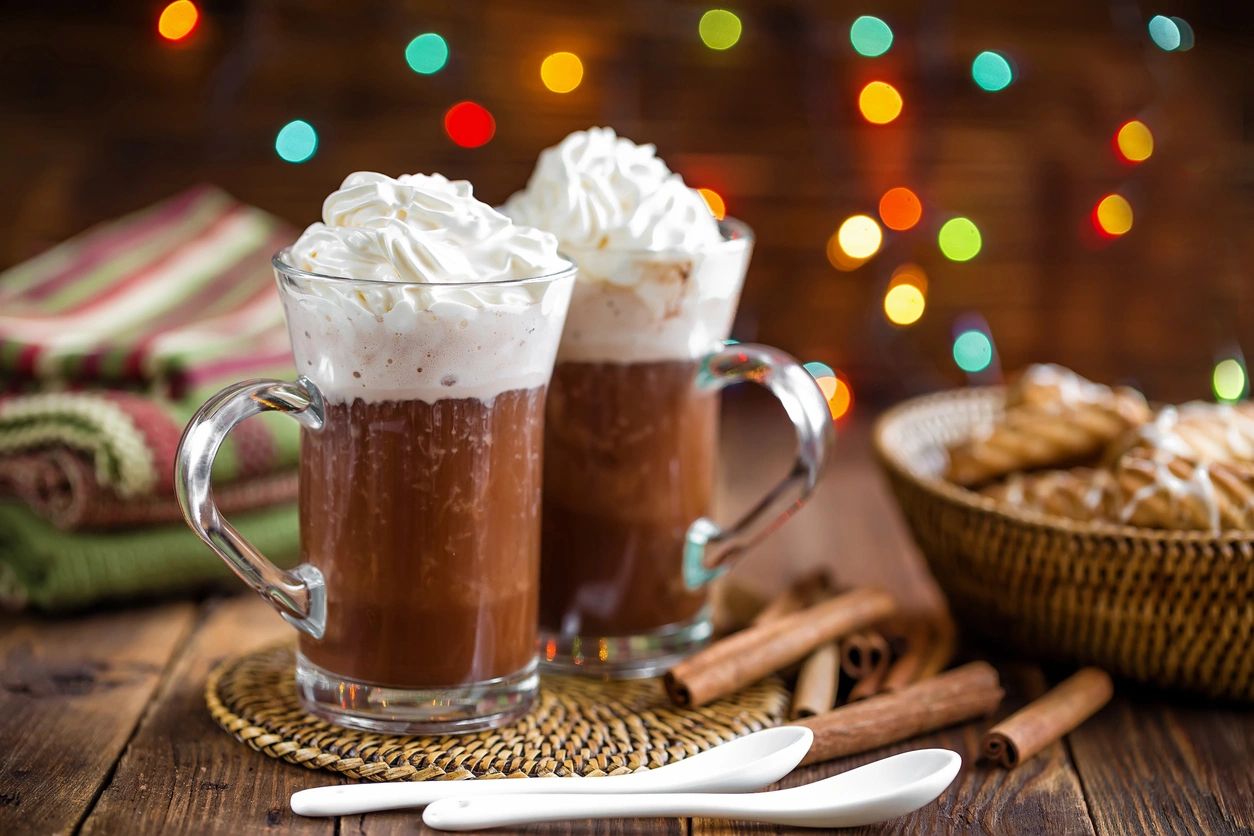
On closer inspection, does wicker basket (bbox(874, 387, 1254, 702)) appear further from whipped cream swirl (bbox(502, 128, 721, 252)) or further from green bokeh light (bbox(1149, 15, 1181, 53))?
green bokeh light (bbox(1149, 15, 1181, 53))

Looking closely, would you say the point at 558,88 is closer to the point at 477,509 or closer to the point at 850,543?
the point at 850,543

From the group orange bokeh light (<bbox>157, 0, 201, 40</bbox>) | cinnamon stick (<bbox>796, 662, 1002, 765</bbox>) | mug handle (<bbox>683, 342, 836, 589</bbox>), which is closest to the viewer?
cinnamon stick (<bbox>796, 662, 1002, 765</bbox>)

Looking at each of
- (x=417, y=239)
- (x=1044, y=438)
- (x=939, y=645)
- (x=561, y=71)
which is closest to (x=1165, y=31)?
(x=561, y=71)

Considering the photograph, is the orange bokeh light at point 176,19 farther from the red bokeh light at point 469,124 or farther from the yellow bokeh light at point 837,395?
the yellow bokeh light at point 837,395

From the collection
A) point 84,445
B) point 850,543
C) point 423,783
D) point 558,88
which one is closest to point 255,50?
point 558,88

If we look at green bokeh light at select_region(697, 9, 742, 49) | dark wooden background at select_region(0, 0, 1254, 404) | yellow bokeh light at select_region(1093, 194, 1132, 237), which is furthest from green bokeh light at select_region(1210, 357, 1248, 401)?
green bokeh light at select_region(697, 9, 742, 49)

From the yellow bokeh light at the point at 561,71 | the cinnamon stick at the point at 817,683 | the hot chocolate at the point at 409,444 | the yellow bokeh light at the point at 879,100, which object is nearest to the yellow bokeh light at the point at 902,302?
the yellow bokeh light at the point at 879,100

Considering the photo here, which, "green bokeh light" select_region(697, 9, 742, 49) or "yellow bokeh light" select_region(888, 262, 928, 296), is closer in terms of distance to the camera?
"green bokeh light" select_region(697, 9, 742, 49)

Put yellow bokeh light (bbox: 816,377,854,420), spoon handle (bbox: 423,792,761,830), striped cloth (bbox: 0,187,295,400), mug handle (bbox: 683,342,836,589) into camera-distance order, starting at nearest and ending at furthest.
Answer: spoon handle (bbox: 423,792,761,830) → mug handle (bbox: 683,342,836,589) → striped cloth (bbox: 0,187,295,400) → yellow bokeh light (bbox: 816,377,854,420)

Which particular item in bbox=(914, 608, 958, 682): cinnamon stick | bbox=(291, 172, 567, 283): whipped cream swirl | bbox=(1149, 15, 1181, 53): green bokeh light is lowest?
bbox=(914, 608, 958, 682): cinnamon stick
